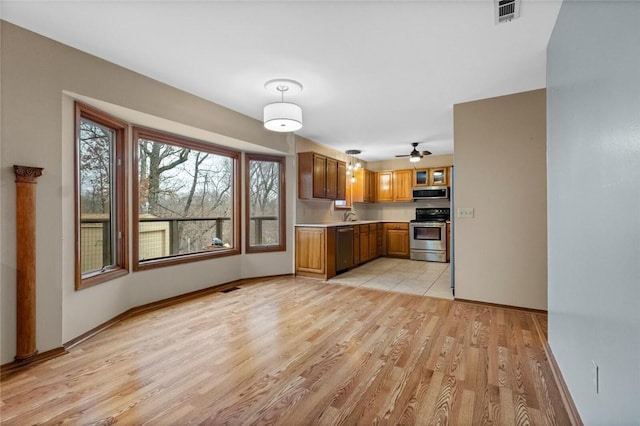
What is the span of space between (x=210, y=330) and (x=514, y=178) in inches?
142

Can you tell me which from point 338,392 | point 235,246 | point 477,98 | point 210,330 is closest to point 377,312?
point 338,392

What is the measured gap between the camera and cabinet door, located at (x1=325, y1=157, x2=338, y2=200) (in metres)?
5.61

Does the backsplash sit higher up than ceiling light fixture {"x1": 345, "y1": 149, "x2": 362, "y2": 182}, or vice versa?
ceiling light fixture {"x1": 345, "y1": 149, "x2": 362, "y2": 182}

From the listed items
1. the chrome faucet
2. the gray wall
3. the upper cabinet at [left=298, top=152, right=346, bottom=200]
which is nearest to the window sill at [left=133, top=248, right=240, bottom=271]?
the upper cabinet at [left=298, top=152, right=346, bottom=200]

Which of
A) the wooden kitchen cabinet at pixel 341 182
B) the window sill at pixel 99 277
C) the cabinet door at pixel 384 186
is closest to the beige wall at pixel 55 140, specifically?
the window sill at pixel 99 277

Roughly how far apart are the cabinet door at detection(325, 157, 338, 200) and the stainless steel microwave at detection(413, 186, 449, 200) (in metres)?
2.29

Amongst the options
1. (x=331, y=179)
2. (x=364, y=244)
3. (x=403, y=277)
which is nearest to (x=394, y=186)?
(x=364, y=244)

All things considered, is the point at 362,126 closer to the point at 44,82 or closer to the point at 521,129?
the point at 521,129

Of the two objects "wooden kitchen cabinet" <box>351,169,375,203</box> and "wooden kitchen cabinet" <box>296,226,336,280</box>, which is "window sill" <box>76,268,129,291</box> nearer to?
"wooden kitchen cabinet" <box>296,226,336,280</box>

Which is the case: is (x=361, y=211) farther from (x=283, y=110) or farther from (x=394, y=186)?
(x=283, y=110)

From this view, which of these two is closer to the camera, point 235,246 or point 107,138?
point 107,138

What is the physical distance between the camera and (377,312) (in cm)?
329

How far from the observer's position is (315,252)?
4.93 m

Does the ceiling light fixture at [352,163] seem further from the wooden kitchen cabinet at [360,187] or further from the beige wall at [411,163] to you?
the beige wall at [411,163]
